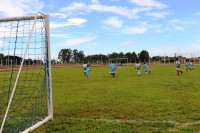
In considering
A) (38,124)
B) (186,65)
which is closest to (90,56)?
(186,65)

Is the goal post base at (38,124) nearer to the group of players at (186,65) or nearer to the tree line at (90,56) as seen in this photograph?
the group of players at (186,65)

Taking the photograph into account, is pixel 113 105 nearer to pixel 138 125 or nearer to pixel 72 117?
pixel 72 117

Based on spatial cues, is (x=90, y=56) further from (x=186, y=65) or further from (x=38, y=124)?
(x=38, y=124)

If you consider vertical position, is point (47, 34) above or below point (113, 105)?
above

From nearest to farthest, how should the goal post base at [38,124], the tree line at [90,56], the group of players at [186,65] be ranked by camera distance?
the goal post base at [38,124]
the group of players at [186,65]
the tree line at [90,56]

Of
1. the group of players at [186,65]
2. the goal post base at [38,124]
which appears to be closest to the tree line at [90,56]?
the group of players at [186,65]

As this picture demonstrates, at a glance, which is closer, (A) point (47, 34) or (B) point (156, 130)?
(B) point (156, 130)

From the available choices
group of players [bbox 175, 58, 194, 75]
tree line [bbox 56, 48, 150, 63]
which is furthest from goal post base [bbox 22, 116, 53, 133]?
tree line [bbox 56, 48, 150, 63]

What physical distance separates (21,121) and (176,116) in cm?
375

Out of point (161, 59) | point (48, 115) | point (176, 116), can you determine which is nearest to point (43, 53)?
point (48, 115)

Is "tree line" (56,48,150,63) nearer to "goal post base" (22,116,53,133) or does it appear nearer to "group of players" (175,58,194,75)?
"group of players" (175,58,194,75)

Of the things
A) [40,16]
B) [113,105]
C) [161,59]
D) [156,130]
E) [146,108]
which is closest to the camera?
[156,130]

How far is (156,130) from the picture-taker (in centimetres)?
586

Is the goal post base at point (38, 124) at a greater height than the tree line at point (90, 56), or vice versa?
the tree line at point (90, 56)
